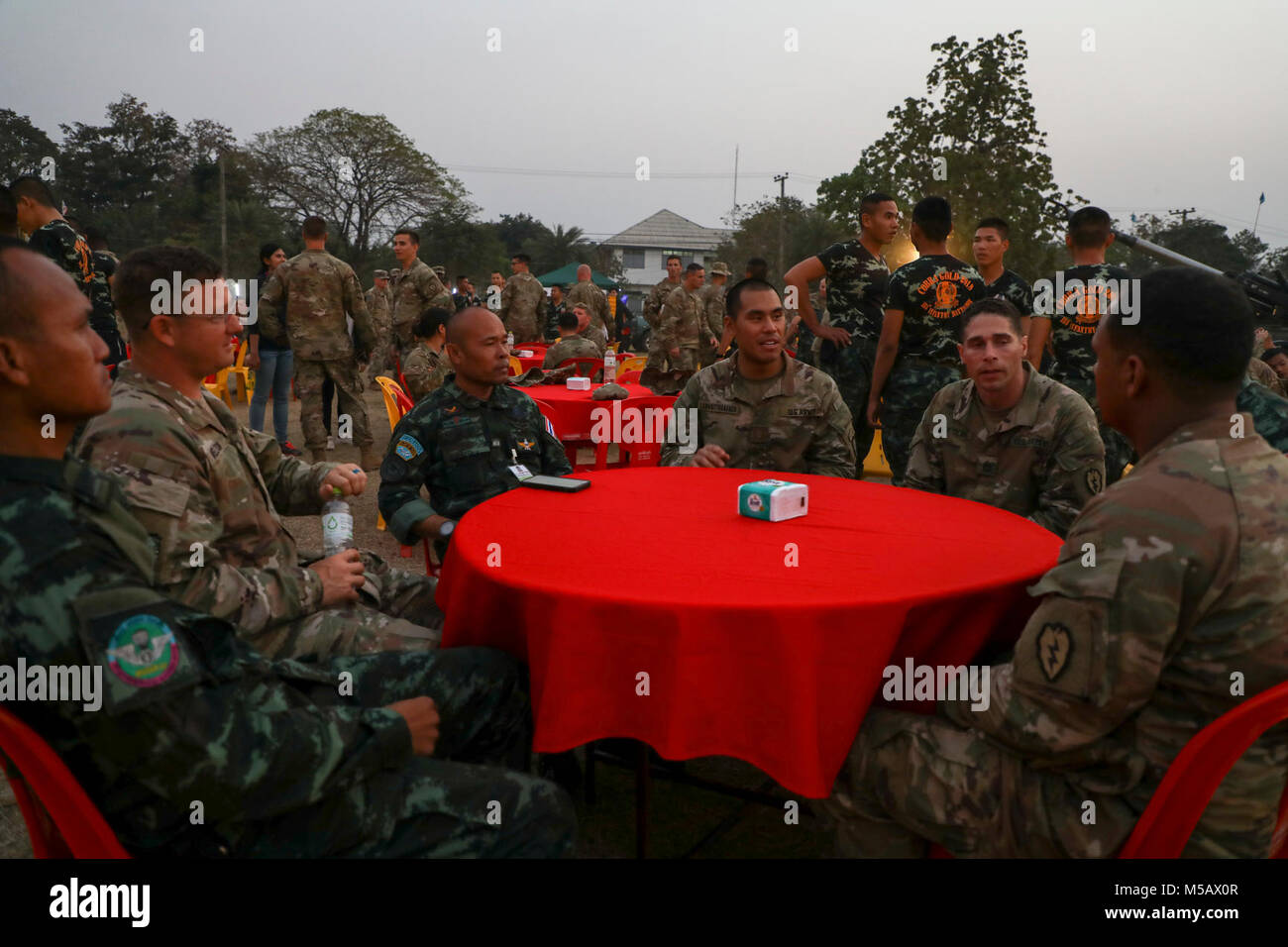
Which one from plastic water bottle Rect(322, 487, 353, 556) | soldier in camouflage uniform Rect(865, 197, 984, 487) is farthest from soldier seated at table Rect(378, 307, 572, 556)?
soldier in camouflage uniform Rect(865, 197, 984, 487)

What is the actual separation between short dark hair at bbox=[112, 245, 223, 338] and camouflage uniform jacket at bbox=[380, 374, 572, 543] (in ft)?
3.65

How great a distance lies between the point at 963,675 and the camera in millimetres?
1712

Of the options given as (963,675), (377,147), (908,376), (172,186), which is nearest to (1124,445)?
(908,376)

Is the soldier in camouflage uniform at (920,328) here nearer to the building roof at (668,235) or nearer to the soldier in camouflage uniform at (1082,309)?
the soldier in camouflage uniform at (1082,309)

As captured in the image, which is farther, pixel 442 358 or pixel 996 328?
pixel 442 358

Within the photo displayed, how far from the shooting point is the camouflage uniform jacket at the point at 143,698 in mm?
1130

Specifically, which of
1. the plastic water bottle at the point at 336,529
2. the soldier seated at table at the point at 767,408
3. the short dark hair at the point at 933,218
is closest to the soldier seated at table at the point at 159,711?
the plastic water bottle at the point at 336,529

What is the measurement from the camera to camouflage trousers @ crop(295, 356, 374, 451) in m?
7.03

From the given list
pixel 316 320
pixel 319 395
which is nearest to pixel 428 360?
pixel 316 320

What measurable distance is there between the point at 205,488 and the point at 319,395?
5608 mm

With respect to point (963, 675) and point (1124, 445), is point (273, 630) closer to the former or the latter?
point (963, 675)

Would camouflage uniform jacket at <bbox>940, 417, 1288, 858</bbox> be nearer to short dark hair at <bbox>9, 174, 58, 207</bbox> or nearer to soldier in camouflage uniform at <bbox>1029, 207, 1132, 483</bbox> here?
soldier in camouflage uniform at <bbox>1029, 207, 1132, 483</bbox>

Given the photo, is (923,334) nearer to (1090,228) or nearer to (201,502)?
(1090,228)
